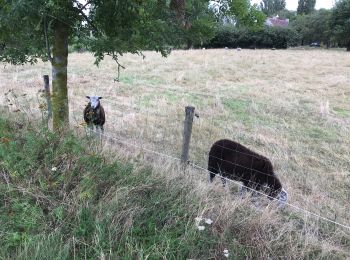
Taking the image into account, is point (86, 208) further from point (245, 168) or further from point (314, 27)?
point (314, 27)

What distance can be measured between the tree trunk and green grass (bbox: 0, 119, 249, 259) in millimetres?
1397

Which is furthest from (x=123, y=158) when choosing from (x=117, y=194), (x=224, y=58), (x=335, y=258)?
(x=224, y=58)

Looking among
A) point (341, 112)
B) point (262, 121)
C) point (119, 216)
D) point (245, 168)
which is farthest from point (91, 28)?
point (341, 112)

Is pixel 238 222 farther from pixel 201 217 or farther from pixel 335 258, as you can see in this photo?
pixel 335 258

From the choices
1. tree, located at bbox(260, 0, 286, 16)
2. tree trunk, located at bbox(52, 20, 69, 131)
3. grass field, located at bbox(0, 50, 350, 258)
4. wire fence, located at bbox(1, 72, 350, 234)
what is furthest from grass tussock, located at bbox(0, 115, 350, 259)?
tree, located at bbox(260, 0, 286, 16)

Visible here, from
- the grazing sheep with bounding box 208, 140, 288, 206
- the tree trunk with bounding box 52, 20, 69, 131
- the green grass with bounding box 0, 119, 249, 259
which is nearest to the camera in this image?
the green grass with bounding box 0, 119, 249, 259

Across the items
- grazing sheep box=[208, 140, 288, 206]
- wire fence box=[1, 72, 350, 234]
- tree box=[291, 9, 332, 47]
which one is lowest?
wire fence box=[1, 72, 350, 234]

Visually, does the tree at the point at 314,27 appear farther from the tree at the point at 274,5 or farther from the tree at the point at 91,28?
the tree at the point at 91,28

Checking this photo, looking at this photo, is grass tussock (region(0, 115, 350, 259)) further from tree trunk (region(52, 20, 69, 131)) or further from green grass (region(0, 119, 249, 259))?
tree trunk (region(52, 20, 69, 131))

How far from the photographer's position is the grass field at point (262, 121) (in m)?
5.20

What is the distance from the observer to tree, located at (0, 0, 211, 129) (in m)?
4.32

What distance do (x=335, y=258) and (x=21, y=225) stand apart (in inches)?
110

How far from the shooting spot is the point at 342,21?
191 feet

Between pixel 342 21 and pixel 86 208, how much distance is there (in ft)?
211
